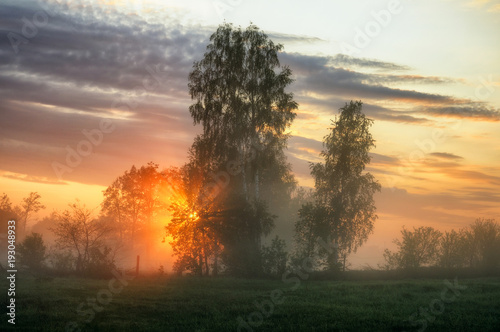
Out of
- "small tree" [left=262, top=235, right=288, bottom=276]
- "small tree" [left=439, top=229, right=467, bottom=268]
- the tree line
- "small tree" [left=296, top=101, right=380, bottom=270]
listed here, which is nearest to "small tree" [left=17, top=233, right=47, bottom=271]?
"small tree" [left=262, top=235, right=288, bottom=276]

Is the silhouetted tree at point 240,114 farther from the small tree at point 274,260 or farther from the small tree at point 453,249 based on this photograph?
the small tree at point 453,249

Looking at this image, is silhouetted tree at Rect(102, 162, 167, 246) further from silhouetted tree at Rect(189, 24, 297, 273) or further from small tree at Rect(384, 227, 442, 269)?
small tree at Rect(384, 227, 442, 269)

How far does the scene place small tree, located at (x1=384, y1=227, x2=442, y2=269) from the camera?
49.3 meters

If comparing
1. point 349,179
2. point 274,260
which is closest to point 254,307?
point 274,260

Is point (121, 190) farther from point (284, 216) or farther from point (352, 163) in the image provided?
point (352, 163)

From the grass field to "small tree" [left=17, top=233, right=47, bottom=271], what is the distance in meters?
12.2

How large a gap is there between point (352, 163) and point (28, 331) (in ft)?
116

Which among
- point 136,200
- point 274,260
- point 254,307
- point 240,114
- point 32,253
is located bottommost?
point 254,307

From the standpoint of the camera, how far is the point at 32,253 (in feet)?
134

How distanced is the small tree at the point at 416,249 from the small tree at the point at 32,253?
3449cm

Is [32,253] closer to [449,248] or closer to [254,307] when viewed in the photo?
[254,307]

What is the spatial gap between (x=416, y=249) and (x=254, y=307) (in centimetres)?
3483

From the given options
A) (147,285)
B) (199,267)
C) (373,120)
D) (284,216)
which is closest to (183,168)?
(199,267)

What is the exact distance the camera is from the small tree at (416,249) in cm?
4931
